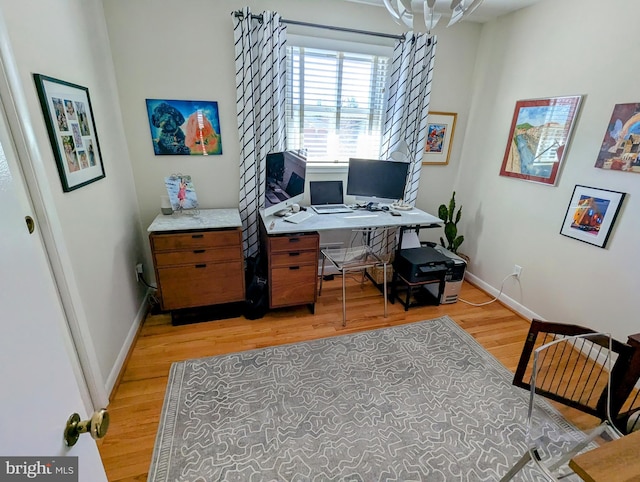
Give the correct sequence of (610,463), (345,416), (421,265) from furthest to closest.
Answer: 1. (421,265)
2. (345,416)
3. (610,463)

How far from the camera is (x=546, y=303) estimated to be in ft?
8.07

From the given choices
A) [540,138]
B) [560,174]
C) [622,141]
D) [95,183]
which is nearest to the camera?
[95,183]

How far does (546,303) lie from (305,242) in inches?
81.6

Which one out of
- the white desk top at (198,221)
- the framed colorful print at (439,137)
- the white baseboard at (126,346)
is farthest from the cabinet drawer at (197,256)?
the framed colorful print at (439,137)

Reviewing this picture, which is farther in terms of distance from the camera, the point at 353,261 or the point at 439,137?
the point at 439,137

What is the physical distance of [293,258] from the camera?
2.36m

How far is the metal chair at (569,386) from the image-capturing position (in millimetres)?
1098

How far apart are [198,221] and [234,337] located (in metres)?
0.94

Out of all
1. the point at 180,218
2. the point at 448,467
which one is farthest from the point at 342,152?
the point at 448,467

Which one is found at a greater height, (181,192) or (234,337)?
(181,192)

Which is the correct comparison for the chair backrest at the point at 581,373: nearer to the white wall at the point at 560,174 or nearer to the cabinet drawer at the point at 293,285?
the white wall at the point at 560,174

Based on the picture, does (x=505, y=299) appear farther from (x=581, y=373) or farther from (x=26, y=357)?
(x=26, y=357)

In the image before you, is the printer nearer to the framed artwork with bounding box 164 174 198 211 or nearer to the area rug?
the area rug

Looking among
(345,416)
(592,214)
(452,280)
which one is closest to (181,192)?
(345,416)
